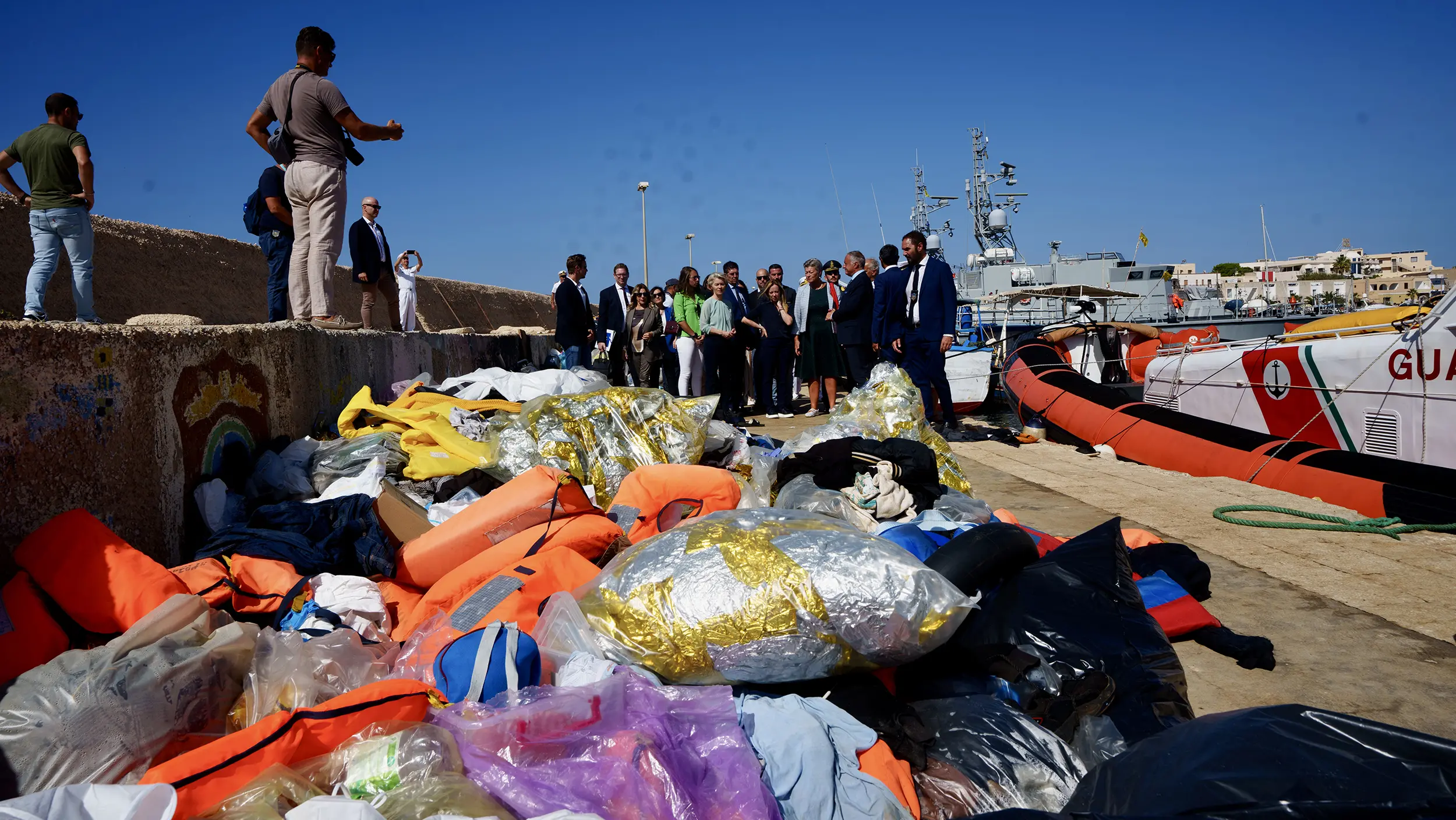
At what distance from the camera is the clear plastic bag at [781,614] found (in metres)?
2.05

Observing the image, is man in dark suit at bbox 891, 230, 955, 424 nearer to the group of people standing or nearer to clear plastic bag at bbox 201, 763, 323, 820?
the group of people standing

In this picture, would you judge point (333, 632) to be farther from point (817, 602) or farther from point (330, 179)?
point (330, 179)

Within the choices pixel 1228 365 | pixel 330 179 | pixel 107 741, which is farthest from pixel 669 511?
Result: pixel 1228 365

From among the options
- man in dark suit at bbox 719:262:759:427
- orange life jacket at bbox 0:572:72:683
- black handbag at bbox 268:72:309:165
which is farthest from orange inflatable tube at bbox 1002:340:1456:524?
black handbag at bbox 268:72:309:165

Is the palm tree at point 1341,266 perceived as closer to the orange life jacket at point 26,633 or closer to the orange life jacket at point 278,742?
the orange life jacket at point 278,742

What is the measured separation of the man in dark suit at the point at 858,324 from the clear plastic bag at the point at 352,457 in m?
4.80

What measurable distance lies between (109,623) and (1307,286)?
163 feet

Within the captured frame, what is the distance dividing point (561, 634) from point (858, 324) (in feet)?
20.2

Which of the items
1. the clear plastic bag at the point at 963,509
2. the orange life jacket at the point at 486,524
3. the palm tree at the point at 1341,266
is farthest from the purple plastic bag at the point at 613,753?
the palm tree at the point at 1341,266

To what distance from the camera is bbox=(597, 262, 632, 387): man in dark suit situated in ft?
29.0

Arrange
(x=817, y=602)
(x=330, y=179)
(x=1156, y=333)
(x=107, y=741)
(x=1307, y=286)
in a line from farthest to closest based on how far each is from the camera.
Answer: (x=1307, y=286) → (x=1156, y=333) → (x=330, y=179) → (x=817, y=602) → (x=107, y=741)

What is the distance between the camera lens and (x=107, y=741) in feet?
5.57

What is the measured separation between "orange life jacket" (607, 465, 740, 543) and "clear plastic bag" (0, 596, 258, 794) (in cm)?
160

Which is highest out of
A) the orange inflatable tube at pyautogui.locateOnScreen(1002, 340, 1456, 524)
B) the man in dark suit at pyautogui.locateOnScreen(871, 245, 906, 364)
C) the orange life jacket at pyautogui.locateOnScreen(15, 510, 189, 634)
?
the man in dark suit at pyautogui.locateOnScreen(871, 245, 906, 364)
